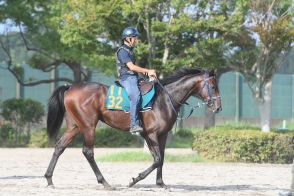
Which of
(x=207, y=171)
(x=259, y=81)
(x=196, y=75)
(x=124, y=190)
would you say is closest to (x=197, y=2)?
(x=259, y=81)

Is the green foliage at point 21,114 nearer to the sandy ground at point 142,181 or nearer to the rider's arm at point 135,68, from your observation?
the sandy ground at point 142,181

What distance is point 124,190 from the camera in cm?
1193

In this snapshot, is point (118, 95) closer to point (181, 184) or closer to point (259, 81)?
point (181, 184)

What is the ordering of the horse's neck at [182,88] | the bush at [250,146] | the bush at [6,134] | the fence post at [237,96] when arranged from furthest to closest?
1. the fence post at [237,96]
2. the bush at [6,134]
3. the bush at [250,146]
4. the horse's neck at [182,88]

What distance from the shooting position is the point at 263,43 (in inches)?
795

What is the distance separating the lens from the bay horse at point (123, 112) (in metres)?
12.2

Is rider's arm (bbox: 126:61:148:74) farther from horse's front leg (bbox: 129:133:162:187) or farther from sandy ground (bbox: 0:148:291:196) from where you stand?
sandy ground (bbox: 0:148:291:196)

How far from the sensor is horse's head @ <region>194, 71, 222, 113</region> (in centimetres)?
1236

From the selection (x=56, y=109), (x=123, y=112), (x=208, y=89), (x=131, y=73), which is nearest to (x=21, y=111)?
(x=56, y=109)

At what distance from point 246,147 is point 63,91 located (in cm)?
748

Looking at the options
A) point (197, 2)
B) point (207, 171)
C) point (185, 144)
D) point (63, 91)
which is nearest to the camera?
point (63, 91)

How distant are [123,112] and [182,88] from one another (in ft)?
3.71

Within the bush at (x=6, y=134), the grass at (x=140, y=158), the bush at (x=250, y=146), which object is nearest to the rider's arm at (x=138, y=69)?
the bush at (x=250, y=146)

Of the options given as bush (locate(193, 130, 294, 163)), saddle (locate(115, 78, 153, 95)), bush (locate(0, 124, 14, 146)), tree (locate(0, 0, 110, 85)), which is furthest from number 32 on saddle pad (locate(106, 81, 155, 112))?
bush (locate(0, 124, 14, 146))
